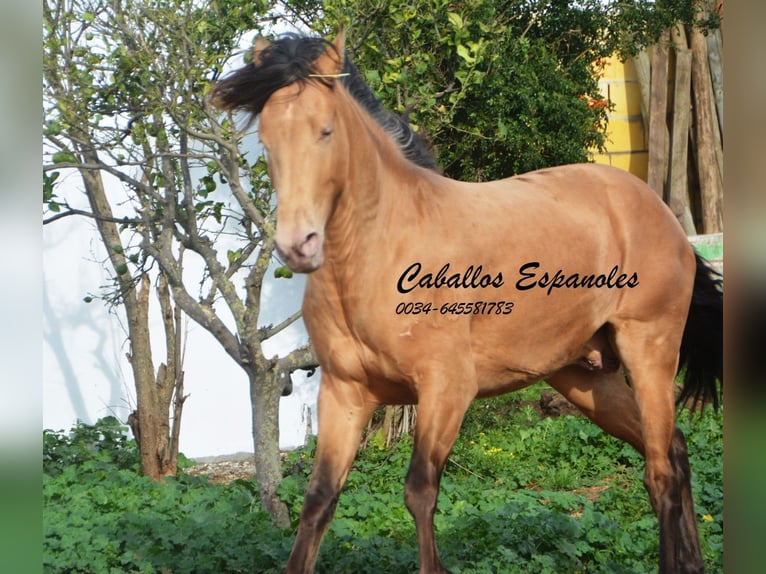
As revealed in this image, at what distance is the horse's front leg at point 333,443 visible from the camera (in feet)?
11.1

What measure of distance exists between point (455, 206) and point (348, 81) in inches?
25.1

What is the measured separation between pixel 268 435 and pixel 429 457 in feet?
6.87

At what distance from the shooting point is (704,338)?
15.1 feet

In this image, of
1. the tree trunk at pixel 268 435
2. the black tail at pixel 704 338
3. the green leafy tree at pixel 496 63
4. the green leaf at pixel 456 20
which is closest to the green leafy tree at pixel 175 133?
the tree trunk at pixel 268 435

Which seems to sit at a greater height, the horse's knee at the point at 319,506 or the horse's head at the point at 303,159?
the horse's head at the point at 303,159

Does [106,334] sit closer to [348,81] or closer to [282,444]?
[282,444]

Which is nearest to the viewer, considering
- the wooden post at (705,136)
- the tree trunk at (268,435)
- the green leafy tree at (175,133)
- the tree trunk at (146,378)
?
the green leafy tree at (175,133)

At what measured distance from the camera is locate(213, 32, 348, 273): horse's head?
9.42 ft

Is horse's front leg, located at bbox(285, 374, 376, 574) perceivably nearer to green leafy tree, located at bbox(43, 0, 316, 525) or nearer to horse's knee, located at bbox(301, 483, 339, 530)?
horse's knee, located at bbox(301, 483, 339, 530)

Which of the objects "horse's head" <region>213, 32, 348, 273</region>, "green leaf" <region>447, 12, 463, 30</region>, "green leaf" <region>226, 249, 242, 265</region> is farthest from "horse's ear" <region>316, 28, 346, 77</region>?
"green leaf" <region>226, 249, 242, 265</region>

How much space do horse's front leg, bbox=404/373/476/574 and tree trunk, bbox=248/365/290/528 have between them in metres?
1.94

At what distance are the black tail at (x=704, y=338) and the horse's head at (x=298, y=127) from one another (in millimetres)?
2246

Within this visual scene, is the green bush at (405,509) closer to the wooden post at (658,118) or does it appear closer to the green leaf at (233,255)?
the green leaf at (233,255)
